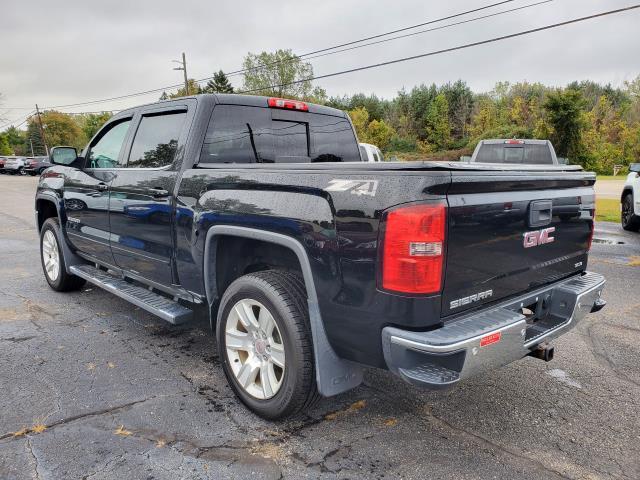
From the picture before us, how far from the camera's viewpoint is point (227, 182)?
297 cm

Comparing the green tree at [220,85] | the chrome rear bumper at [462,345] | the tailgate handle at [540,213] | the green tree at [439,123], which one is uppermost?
the green tree at [220,85]

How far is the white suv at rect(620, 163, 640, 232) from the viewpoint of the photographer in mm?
9500

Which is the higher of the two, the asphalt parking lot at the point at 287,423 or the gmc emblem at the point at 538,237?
the gmc emblem at the point at 538,237

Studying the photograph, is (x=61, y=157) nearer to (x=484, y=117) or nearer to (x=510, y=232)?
(x=510, y=232)

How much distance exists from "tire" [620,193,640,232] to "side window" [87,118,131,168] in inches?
400

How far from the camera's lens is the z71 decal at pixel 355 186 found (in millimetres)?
2221

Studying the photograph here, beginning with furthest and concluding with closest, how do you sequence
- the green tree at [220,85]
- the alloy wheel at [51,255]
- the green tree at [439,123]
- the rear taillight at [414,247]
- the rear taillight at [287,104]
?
1. the green tree at [220,85]
2. the green tree at [439,123]
3. the alloy wheel at [51,255]
4. the rear taillight at [287,104]
5. the rear taillight at [414,247]

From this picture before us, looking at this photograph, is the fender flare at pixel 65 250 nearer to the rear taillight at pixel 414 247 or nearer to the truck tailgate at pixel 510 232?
the rear taillight at pixel 414 247

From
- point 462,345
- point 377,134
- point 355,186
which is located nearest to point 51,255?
point 355,186

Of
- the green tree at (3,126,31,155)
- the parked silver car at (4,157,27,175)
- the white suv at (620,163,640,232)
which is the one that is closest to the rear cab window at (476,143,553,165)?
the white suv at (620,163,640,232)

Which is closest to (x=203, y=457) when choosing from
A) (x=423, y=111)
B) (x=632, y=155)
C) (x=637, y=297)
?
(x=637, y=297)

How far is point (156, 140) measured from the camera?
12.5 feet

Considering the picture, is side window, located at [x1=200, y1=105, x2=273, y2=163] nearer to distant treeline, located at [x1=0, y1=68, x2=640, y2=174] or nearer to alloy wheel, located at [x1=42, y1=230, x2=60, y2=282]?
alloy wheel, located at [x1=42, y1=230, x2=60, y2=282]

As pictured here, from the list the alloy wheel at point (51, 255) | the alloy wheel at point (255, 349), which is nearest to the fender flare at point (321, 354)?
the alloy wheel at point (255, 349)
